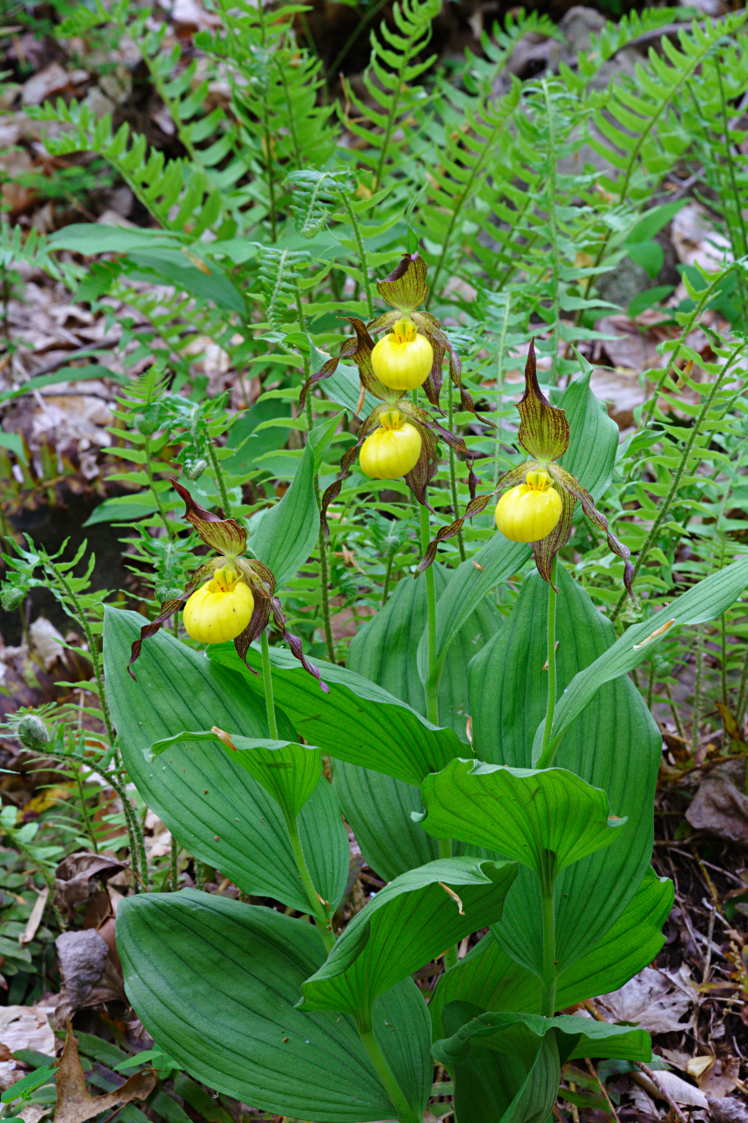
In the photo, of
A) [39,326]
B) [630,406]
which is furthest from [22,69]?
[630,406]

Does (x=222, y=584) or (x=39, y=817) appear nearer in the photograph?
(x=222, y=584)

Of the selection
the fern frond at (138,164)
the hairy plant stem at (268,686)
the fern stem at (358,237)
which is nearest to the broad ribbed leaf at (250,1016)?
the hairy plant stem at (268,686)

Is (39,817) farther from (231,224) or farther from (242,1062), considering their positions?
(231,224)

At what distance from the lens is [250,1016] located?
1117 mm

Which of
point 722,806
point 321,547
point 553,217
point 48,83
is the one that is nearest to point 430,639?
point 321,547

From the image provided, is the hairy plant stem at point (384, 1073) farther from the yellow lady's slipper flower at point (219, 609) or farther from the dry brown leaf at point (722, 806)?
the dry brown leaf at point (722, 806)

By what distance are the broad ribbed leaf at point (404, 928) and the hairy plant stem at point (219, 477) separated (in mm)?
647

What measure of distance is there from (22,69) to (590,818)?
4.78 metres

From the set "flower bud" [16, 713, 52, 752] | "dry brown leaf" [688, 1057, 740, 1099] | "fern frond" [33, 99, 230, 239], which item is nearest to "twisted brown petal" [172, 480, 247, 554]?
"flower bud" [16, 713, 52, 752]

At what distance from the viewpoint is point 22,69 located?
4512 millimetres

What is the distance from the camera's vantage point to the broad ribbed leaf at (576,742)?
1154 mm

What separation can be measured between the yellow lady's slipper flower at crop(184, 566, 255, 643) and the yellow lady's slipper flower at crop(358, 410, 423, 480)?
203mm

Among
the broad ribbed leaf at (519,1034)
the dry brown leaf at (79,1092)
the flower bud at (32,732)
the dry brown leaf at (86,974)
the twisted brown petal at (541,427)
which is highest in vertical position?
the twisted brown petal at (541,427)

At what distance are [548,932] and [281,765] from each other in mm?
372
